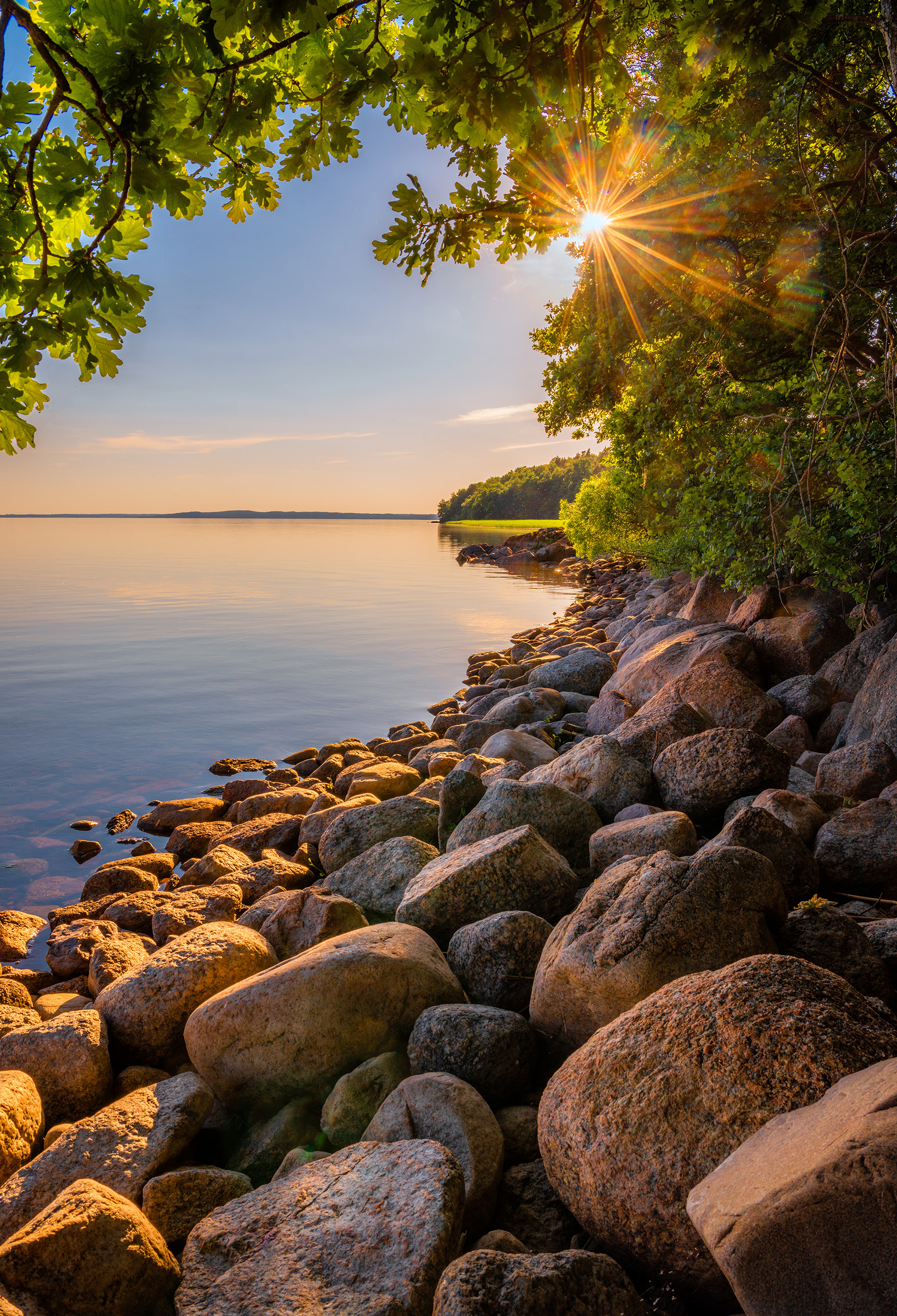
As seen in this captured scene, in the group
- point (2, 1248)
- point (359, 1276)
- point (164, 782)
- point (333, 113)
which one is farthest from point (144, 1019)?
point (164, 782)

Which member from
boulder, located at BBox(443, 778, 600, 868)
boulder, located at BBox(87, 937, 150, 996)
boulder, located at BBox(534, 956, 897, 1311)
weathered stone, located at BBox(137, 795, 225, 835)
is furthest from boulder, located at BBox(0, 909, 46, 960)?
boulder, located at BBox(534, 956, 897, 1311)

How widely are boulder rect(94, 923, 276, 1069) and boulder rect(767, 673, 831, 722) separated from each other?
586cm

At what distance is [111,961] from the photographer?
18.4ft

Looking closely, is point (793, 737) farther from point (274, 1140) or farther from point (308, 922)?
point (274, 1140)

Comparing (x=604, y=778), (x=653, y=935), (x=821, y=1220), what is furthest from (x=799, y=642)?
(x=821, y=1220)

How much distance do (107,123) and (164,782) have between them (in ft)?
37.0

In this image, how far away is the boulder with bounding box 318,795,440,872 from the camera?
6730 mm

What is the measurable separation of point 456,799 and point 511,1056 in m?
2.93

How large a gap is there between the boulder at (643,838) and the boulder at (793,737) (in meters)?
2.77

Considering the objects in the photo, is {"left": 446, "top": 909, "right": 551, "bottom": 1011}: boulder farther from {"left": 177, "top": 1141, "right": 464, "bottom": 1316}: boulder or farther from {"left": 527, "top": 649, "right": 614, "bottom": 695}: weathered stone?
{"left": 527, "top": 649, "right": 614, "bottom": 695}: weathered stone

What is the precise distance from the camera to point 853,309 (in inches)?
328

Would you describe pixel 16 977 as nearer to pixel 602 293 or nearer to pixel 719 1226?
pixel 719 1226

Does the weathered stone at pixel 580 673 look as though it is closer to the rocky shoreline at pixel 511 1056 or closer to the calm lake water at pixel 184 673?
the calm lake water at pixel 184 673

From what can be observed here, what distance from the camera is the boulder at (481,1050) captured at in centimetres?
334
